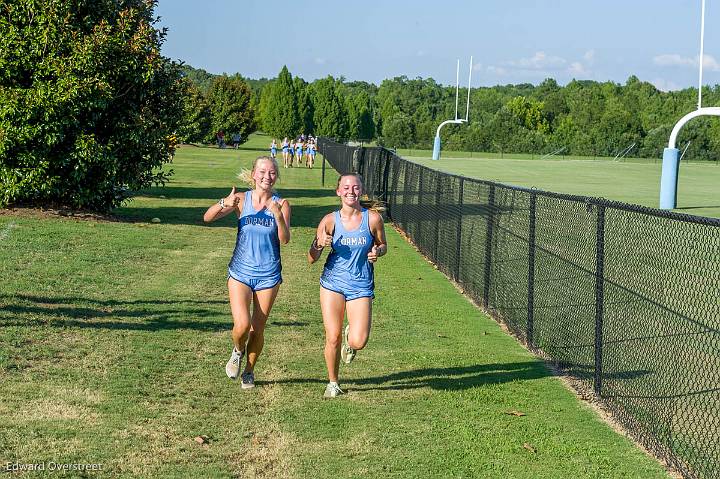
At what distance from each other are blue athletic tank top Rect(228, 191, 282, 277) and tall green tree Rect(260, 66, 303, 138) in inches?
3668

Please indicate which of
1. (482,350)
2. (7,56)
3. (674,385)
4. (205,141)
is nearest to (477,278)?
(482,350)

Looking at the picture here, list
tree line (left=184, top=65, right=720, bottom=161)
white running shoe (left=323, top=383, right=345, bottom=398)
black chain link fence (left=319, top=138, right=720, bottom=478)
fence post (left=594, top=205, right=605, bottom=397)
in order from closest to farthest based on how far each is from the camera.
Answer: black chain link fence (left=319, top=138, right=720, bottom=478) < white running shoe (left=323, top=383, right=345, bottom=398) < fence post (left=594, top=205, right=605, bottom=397) < tree line (left=184, top=65, right=720, bottom=161)

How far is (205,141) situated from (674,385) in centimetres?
7960

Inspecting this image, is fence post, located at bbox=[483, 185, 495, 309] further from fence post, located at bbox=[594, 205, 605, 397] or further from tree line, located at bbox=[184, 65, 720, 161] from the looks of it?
tree line, located at bbox=[184, 65, 720, 161]

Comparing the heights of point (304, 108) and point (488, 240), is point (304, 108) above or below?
above

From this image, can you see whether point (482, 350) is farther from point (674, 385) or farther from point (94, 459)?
point (94, 459)

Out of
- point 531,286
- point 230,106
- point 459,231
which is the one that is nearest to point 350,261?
point 531,286

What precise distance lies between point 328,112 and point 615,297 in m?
114

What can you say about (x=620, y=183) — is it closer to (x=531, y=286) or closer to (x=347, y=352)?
(x=531, y=286)

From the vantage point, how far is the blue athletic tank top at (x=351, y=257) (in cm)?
751

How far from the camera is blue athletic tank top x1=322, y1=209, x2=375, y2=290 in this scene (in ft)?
24.6

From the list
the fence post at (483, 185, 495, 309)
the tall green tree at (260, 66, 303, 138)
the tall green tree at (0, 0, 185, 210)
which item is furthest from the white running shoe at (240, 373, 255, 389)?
the tall green tree at (260, 66, 303, 138)

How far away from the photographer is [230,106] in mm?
83062

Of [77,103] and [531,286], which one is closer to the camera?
[531,286]
